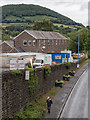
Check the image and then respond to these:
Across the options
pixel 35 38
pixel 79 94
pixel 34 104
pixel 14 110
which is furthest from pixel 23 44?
pixel 14 110

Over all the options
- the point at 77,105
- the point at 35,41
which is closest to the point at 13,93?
the point at 77,105

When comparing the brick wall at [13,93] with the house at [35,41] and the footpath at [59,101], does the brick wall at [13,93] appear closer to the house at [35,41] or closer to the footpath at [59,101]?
the footpath at [59,101]

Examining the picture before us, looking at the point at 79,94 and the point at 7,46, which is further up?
the point at 7,46

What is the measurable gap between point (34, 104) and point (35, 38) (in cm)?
3151

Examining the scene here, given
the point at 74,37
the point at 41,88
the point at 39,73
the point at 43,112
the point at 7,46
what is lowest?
the point at 43,112

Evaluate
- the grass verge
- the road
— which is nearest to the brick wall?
the grass verge

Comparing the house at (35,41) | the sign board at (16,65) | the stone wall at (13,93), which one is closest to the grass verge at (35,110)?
the stone wall at (13,93)

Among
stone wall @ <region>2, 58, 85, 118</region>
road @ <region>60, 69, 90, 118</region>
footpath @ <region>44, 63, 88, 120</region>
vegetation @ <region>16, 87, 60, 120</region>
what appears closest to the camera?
stone wall @ <region>2, 58, 85, 118</region>

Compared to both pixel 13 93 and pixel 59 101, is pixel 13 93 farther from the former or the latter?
pixel 59 101

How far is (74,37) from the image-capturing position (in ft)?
266

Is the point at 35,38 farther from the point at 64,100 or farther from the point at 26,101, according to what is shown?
the point at 26,101

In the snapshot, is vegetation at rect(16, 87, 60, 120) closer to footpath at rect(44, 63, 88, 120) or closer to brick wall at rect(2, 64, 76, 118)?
brick wall at rect(2, 64, 76, 118)

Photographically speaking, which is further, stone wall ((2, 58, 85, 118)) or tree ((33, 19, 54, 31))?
tree ((33, 19, 54, 31))

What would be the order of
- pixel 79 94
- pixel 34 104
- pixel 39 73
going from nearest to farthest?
1. pixel 34 104
2. pixel 39 73
3. pixel 79 94
